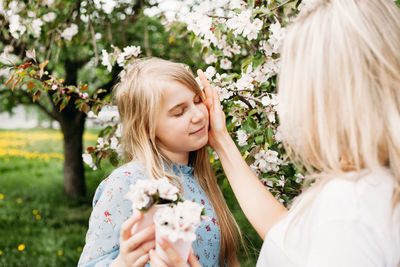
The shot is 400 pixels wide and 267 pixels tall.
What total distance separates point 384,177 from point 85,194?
5.74 metres

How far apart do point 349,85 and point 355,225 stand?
1.13ft

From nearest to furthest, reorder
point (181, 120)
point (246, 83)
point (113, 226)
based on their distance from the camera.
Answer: point (113, 226), point (181, 120), point (246, 83)

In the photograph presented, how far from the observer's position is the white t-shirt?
90cm

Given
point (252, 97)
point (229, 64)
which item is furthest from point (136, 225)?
point (229, 64)

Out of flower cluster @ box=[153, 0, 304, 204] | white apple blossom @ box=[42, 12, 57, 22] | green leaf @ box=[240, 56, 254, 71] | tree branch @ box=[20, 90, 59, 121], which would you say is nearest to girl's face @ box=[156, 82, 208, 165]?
flower cluster @ box=[153, 0, 304, 204]

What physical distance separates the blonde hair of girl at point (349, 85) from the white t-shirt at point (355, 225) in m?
0.04

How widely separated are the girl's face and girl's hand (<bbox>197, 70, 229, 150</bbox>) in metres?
0.05

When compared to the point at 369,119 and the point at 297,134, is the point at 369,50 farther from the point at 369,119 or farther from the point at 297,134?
the point at 297,134

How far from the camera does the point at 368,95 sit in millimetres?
991

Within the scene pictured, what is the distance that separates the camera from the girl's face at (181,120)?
62.7 inches

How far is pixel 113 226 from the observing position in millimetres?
1406

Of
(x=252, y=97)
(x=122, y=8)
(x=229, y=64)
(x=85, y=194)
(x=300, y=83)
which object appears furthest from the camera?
(x=85, y=194)

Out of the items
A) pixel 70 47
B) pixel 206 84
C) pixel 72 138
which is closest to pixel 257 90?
pixel 206 84

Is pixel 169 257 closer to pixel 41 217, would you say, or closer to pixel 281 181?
pixel 281 181
